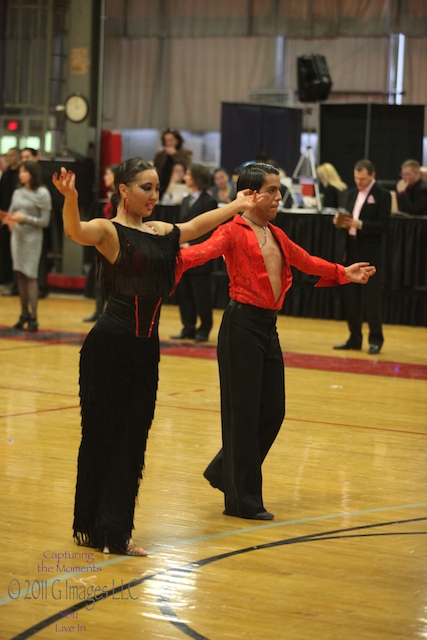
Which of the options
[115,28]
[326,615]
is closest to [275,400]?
[326,615]

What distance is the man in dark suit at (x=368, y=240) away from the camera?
10281 millimetres

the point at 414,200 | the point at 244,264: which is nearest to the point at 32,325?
the point at 414,200

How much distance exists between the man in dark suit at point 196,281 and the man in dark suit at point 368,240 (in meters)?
1.35

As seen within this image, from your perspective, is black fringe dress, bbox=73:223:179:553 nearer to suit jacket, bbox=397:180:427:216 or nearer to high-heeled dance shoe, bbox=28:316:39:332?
high-heeled dance shoe, bbox=28:316:39:332

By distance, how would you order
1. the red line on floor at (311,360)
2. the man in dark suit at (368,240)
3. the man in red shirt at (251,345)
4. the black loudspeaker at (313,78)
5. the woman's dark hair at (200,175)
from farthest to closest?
the black loudspeaker at (313,78), the woman's dark hair at (200,175), the man in dark suit at (368,240), the red line on floor at (311,360), the man in red shirt at (251,345)

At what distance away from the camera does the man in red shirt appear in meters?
4.74

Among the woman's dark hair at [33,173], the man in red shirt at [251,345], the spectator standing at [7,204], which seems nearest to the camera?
the man in red shirt at [251,345]

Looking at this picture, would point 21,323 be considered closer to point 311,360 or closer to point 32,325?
point 32,325

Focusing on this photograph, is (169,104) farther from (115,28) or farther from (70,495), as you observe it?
(70,495)

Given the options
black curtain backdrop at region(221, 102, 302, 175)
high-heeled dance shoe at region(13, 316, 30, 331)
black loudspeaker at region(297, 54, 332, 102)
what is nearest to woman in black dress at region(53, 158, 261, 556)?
high-heeled dance shoe at region(13, 316, 30, 331)

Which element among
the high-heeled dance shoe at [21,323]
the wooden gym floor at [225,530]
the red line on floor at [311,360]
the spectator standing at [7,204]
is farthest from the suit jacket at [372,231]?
the spectator standing at [7,204]

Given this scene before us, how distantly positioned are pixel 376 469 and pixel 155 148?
1663 centimetres

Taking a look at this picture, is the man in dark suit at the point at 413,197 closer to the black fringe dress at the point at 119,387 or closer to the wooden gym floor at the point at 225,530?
the wooden gym floor at the point at 225,530

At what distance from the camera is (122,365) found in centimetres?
411
